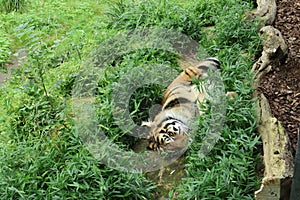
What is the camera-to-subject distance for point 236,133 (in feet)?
16.4

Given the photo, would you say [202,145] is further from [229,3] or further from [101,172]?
[229,3]

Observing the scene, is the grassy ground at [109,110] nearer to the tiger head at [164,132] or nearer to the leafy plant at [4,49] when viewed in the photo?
the leafy plant at [4,49]

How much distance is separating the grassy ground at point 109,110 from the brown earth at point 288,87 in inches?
11.4

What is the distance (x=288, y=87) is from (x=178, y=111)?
131 centimetres

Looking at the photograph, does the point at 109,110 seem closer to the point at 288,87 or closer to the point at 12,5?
the point at 288,87

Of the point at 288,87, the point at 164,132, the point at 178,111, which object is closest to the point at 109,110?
the point at 164,132

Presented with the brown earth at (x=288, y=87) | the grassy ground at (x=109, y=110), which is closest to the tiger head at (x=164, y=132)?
the grassy ground at (x=109, y=110)

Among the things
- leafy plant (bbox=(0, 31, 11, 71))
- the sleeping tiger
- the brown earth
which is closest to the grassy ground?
leafy plant (bbox=(0, 31, 11, 71))

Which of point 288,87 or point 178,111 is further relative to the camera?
point 288,87

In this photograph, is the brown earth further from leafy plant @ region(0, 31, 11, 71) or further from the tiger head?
leafy plant @ region(0, 31, 11, 71)

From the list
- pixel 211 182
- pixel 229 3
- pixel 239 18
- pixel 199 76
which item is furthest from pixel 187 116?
pixel 229 3

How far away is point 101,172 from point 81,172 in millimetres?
203

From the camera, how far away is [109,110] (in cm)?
539

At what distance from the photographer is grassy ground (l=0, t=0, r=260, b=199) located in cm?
456
